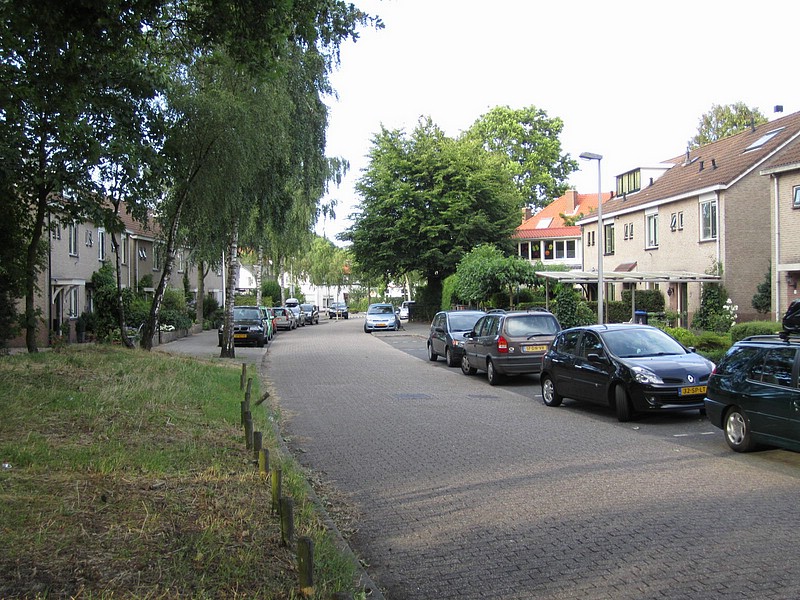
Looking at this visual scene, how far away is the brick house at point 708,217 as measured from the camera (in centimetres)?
3036

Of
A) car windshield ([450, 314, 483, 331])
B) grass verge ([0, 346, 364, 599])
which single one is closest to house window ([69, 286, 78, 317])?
car windshield ([450, 314, 483, 331])

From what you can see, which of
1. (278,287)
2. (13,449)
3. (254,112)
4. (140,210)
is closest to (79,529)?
(13,449)

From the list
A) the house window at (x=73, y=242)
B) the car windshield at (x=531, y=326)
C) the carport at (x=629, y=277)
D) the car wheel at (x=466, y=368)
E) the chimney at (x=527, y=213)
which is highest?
the chimney at (x=527, y=213)

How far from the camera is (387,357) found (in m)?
26.2

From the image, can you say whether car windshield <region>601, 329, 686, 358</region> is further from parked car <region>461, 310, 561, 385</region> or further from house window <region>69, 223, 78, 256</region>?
house window <region>69, 223, 78, 256</region>

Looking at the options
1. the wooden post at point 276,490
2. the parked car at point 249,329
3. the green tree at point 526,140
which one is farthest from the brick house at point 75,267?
the green tree at point 526,140

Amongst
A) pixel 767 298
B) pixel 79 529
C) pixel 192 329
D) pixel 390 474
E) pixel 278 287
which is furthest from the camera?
pixel 278 287

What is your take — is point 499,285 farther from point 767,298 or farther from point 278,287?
point 278,287

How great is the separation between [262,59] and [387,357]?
58.5ft

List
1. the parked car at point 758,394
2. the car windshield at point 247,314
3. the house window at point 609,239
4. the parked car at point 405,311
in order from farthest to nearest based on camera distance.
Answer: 1. the parked car at point 405,311
2. the house window at point 609,239
3. the car windshield at point 247,314
4. the parked car at point 758,394

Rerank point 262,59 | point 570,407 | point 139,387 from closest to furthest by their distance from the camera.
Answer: point 262,59 → point 139,387 → point 570,407

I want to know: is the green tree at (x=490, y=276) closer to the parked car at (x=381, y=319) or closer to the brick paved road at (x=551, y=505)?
the parked car at (x=381, y=319)

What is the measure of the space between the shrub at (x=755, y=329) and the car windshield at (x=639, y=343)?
829 centimetres

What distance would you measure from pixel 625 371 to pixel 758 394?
9.79 feet
